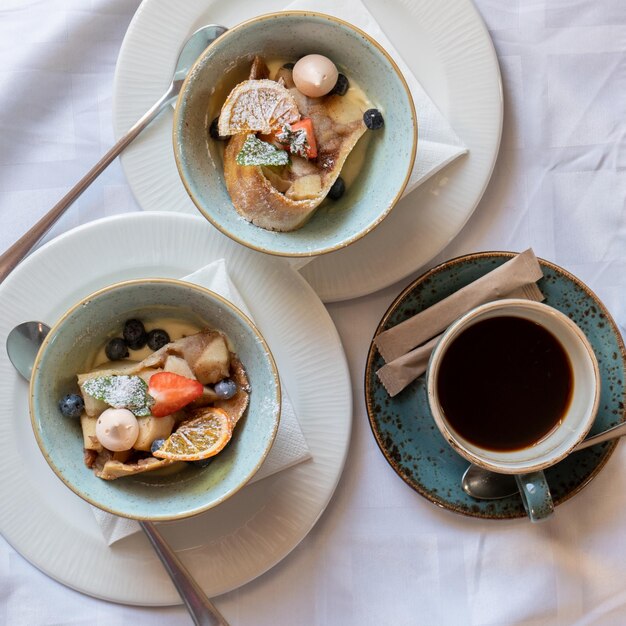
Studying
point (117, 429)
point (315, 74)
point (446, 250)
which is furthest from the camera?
point (446, 250)

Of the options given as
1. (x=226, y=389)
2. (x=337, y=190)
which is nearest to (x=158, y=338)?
(x=226, y=389)

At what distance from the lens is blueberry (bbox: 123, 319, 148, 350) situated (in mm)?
1250

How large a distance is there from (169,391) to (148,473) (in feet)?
0.51

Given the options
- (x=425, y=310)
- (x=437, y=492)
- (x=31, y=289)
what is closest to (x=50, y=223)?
(x=31, y=289)

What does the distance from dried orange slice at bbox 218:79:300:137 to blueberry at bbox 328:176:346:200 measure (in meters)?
0.13

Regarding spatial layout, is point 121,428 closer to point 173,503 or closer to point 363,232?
point 173,503

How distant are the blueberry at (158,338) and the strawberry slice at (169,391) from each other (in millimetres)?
84

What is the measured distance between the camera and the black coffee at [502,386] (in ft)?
4.23

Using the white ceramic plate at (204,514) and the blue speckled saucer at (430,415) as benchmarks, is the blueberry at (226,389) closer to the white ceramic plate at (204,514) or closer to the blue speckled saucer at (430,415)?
the white ceramic plate at (204,514)

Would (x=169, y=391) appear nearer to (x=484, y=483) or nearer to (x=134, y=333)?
(x=134, y=333)

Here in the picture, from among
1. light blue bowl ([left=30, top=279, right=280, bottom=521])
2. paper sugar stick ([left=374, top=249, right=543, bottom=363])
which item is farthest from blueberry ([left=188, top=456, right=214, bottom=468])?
paper sugar stick ([left=374, top=249, right=543, bottom=363])

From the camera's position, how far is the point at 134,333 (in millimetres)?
1249

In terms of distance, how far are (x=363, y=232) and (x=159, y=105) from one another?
1.39 feet

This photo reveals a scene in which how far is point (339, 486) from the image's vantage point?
1407mm
